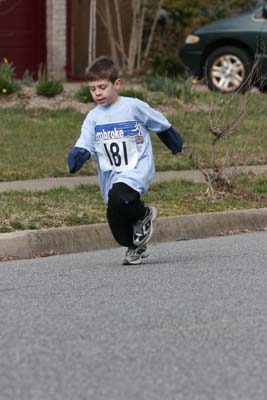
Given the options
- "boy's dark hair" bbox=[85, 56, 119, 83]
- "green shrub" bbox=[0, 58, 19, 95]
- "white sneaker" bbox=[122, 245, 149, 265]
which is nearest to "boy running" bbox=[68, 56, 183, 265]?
"boy's dark hair" bbox=[85, 56, 119, 83]

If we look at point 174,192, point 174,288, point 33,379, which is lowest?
point 174,192

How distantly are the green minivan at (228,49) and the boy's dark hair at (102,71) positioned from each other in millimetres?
9775

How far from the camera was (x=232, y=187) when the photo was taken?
11297 mm

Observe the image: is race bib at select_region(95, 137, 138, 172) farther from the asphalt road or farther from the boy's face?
the asphalt road

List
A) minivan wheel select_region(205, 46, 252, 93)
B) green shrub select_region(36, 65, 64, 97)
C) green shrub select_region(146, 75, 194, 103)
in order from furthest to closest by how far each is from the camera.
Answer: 1. minivan wheel select_region(205, 46, 252, 93)
2. green shrub select_region(146, 75, 194, 103)
3. green shrub select_region(36, 65, 64, 97)

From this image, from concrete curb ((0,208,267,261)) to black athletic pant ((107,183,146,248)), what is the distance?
3.45 feet

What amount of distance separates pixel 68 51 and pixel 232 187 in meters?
11.2

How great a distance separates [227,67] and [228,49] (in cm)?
31

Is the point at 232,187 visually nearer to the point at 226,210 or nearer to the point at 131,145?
the point at 226,210

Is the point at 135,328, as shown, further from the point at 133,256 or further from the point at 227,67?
the point at 227,67

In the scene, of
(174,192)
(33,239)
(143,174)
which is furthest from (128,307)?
(174,192)

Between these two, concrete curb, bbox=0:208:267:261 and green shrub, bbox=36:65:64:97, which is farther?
green shrub, bbox=36:65:64:97

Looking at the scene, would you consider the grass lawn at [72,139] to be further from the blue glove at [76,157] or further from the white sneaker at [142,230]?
the blue glove at [76,157]

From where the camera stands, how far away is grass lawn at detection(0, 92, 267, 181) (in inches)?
498
